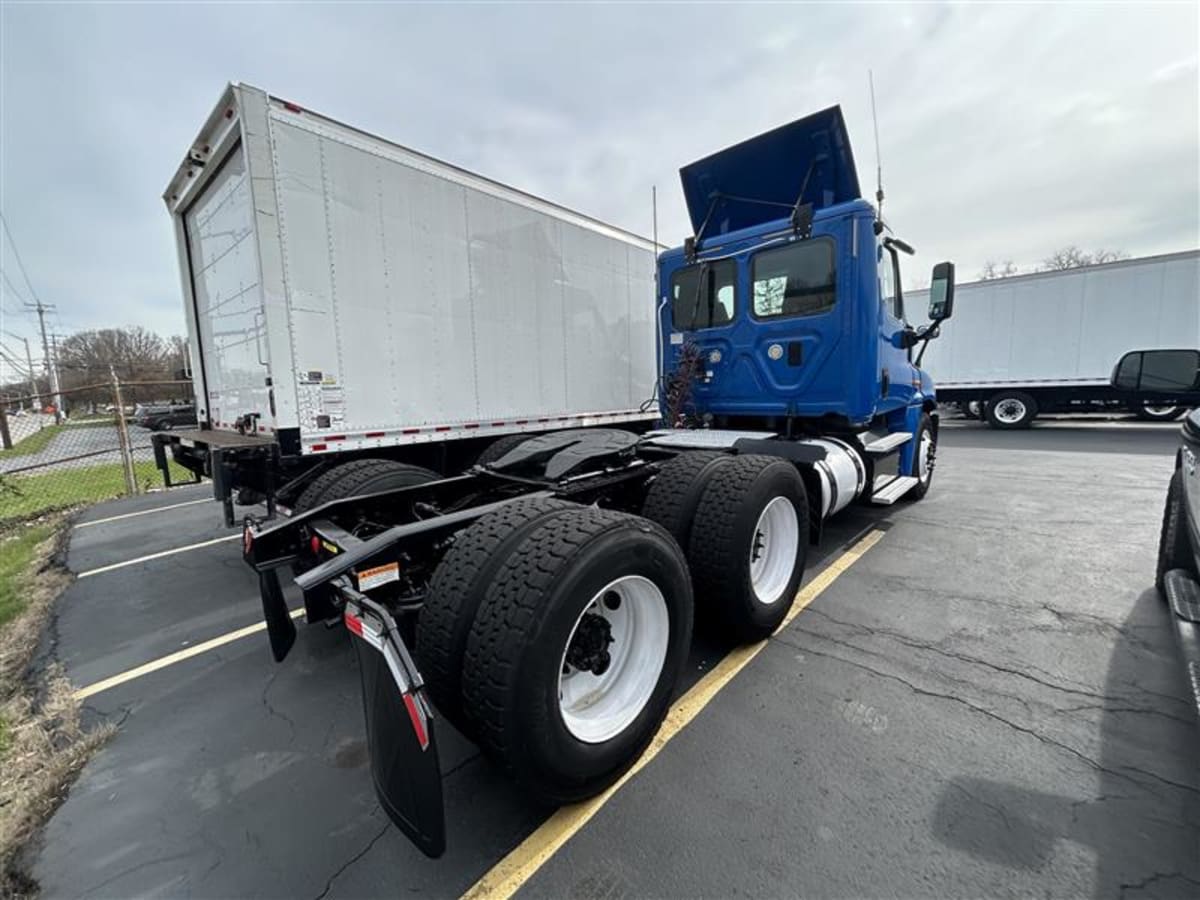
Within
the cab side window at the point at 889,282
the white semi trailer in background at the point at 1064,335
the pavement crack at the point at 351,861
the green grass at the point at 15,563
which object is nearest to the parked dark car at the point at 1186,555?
the cab side window at the point at 889,282

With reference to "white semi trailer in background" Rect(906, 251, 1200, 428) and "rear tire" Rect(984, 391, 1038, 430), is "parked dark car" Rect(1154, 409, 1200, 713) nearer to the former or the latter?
"white semi trailer in background" Rect(906, 251, 1200, 428)

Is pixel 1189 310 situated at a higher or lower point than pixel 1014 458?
higher

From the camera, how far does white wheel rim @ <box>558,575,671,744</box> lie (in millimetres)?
2203

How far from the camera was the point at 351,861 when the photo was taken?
187cm

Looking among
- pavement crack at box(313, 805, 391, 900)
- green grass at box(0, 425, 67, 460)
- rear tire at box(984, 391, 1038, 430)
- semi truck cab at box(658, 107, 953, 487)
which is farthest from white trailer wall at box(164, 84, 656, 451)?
rear tire at box(984, 391, 1038, 430)

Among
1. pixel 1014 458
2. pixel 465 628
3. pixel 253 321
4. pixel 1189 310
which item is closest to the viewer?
pixel 465 628

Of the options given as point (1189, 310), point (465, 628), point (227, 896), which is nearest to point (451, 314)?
point (465, 628)

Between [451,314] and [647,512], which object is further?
[451,314]

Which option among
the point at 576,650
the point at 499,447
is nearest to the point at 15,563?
the point at 499,447

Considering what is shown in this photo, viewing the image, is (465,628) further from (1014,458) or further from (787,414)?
(1014,458)

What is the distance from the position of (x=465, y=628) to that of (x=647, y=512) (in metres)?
1.55

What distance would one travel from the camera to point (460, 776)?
2.27 meters

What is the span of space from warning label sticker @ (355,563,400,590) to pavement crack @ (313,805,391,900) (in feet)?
3.00

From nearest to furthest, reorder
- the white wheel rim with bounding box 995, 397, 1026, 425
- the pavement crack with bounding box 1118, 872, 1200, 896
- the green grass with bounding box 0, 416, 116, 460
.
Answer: the pavement crack with bounding box 1118, 872, 1200, 896
the green grass with bounding box 0, 416, 116, 460
the white wheel rim with bounding box 995, 397, 1026, 425
